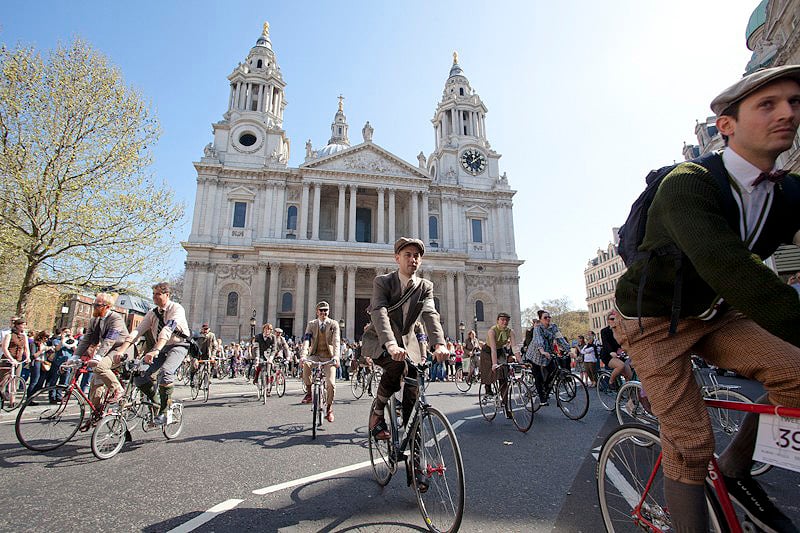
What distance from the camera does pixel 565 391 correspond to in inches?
276

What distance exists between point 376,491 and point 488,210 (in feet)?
122

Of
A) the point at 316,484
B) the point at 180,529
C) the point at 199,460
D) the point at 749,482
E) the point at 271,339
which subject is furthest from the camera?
the point at 271,339

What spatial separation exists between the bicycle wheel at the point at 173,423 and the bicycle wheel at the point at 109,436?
504 millimetres

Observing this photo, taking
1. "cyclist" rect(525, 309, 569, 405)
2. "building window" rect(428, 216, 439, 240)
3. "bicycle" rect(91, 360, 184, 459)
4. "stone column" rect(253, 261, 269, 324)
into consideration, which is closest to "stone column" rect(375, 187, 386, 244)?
"building window" rect(428, 216, 439, 240)

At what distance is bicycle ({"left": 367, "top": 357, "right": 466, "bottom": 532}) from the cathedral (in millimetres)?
26105

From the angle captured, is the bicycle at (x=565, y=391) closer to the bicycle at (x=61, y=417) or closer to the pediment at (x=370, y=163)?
the bicycle at (x=61, y=417)

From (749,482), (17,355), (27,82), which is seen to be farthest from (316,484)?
(27,82)

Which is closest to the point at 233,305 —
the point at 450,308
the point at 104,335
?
the point at 450,308

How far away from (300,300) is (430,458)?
1099 inches

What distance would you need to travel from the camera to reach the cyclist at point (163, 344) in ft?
15.7

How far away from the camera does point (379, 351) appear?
3.23m

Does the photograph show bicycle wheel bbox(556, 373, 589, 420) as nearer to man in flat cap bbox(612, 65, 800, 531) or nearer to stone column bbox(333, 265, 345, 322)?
man in flat cap bbox(612, 65, 800, 531)

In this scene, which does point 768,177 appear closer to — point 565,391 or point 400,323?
point 400,323

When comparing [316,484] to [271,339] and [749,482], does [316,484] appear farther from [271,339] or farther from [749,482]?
[271,339]
